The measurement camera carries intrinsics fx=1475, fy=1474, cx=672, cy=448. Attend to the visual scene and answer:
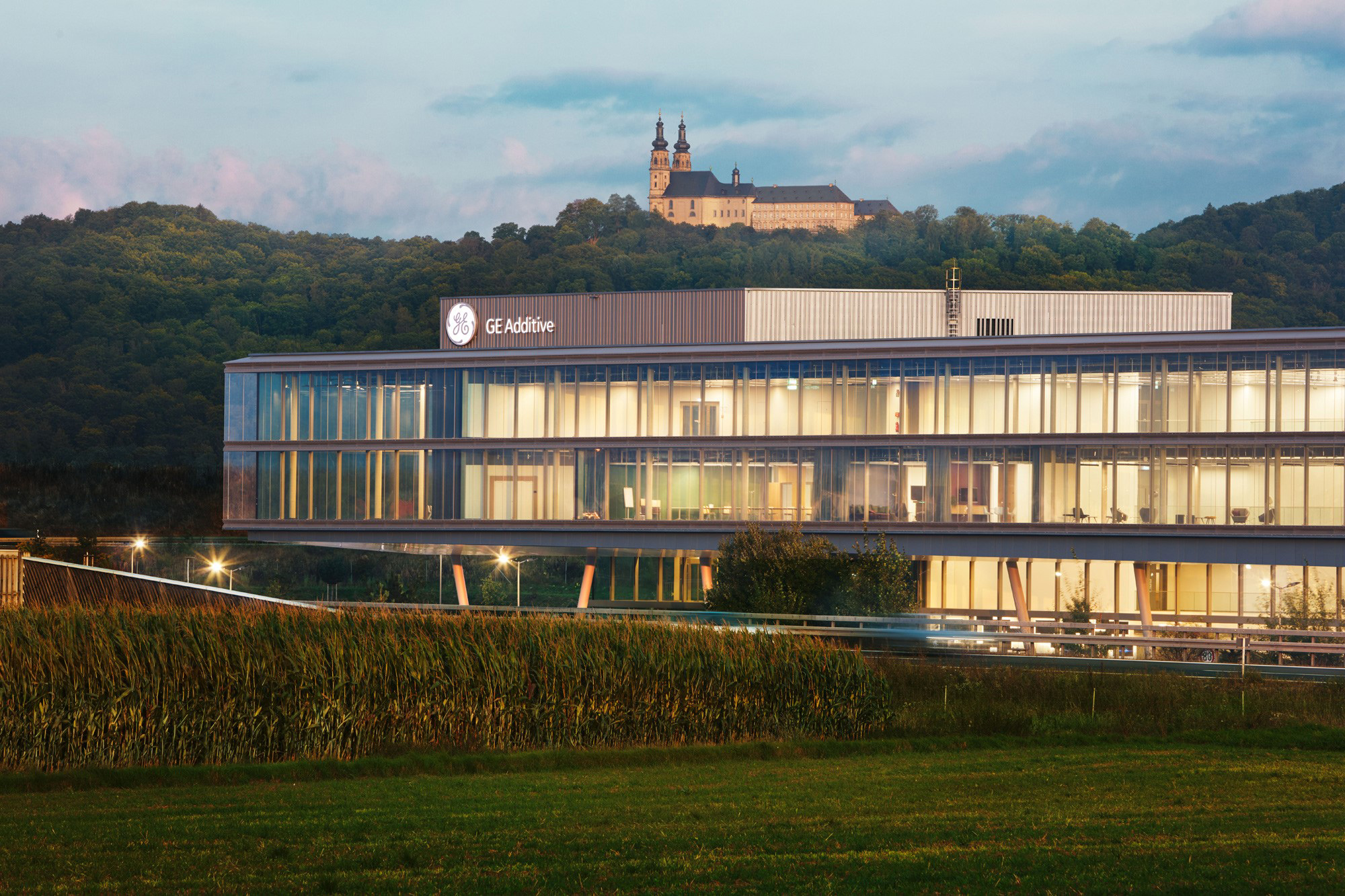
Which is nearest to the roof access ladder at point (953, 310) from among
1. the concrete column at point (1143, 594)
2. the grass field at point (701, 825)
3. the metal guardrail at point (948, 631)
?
the concrete column at point (1143, 594)

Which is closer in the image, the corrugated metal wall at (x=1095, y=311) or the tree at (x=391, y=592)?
the tree at (x=391, y=592)

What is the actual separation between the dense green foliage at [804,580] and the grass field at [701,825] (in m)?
23.0

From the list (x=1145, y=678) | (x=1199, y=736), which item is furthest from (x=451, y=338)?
(x=1199, y=736)

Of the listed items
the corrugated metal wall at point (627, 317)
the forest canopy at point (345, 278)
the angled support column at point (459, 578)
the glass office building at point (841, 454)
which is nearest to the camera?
the glass office building at point (841, 454)

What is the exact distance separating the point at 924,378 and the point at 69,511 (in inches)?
2544

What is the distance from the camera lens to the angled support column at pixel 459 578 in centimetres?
6906

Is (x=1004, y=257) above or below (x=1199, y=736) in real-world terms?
above

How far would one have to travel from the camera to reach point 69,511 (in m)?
101

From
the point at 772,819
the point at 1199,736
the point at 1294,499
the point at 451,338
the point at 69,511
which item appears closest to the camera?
the point at 772,819

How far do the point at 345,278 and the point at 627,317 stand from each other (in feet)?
275

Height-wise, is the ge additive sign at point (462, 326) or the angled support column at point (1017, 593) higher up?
the ge additive sign at point (462, 326)

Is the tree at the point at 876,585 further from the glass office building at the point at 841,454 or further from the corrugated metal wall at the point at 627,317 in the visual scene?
the corrugated metal wall at the point at 627,317

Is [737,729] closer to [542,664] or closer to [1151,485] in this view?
[542,664]

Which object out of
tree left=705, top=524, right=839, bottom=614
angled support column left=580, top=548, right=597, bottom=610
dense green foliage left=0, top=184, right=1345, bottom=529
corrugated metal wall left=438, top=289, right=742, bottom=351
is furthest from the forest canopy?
tree left=705, top=524, right=839, bottom=614
